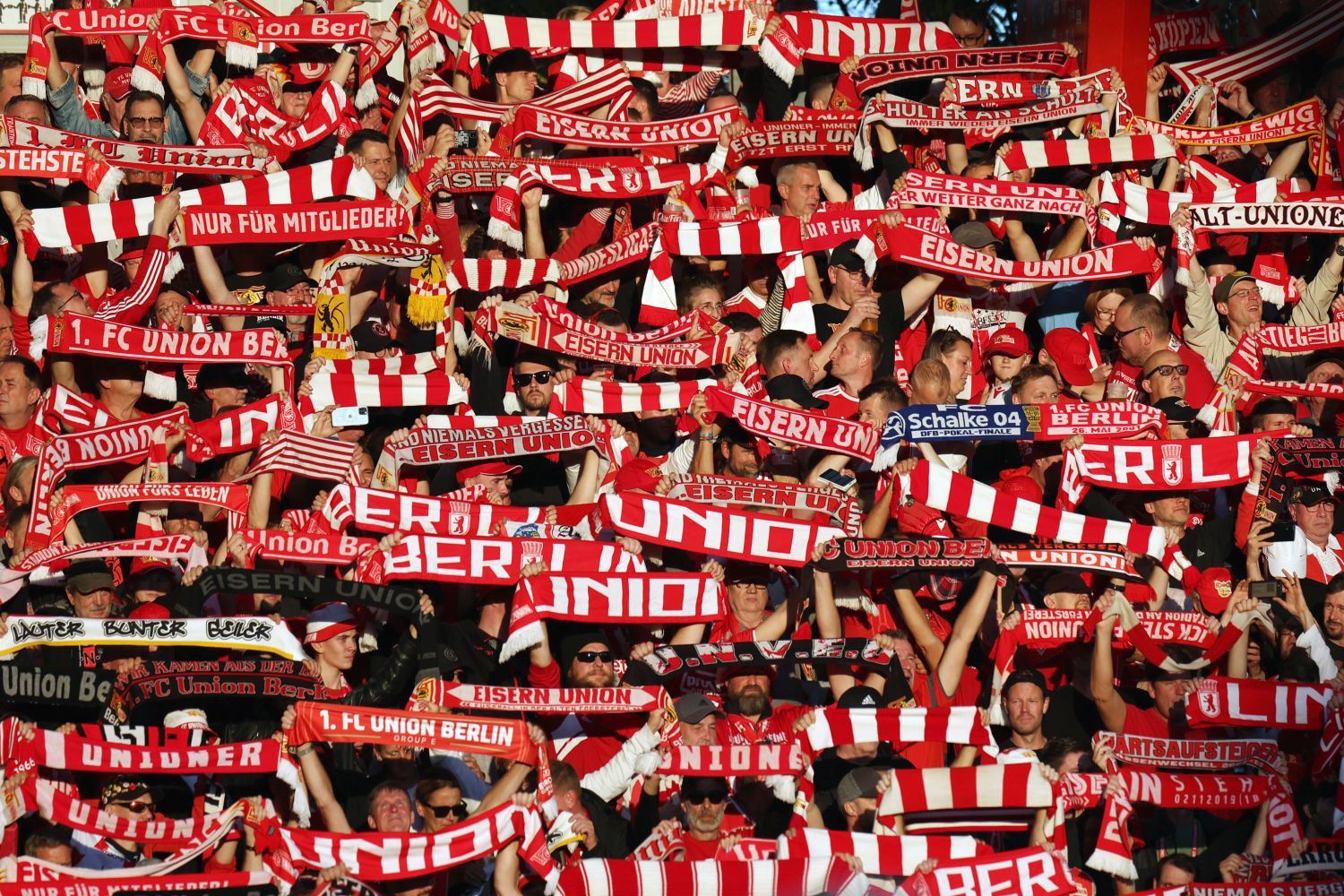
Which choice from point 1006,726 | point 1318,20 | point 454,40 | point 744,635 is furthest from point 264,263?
point 1318,20

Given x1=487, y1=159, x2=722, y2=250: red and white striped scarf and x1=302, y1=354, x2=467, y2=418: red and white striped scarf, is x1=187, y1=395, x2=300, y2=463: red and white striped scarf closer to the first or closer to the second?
x1=302, y1=354, x2=467, y2=418: red and white striped scarf

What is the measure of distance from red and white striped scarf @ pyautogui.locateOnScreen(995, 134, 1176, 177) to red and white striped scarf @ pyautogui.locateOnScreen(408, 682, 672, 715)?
12.6 feet

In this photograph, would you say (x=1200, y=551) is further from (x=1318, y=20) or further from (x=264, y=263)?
(x=264, y=263)

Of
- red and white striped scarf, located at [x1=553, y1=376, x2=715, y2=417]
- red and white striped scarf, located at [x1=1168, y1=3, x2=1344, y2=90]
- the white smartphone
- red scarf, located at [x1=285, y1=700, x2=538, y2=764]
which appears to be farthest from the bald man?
the white smartphone

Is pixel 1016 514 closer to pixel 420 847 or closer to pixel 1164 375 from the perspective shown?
pixel 1164 375

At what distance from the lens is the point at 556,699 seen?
9.32 m

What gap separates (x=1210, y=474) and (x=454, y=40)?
15.8ft

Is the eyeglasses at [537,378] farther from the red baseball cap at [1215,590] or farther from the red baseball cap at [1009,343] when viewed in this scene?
the red baseball cap at [1215,590]

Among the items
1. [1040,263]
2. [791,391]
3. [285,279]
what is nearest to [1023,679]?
[791,391]

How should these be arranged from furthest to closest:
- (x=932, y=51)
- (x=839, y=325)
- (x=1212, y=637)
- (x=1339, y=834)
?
(x=932, y=51) → (x=839, y=325) → (x=1212, y=637) → (x=1339, y=834)

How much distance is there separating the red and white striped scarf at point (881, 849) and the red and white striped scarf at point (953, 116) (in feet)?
13.2

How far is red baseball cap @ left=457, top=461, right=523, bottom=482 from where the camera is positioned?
10344mm

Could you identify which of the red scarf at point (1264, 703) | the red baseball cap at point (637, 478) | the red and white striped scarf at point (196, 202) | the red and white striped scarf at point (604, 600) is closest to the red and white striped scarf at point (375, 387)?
the red baseball cap at point (637, 478)

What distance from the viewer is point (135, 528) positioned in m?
10.4
